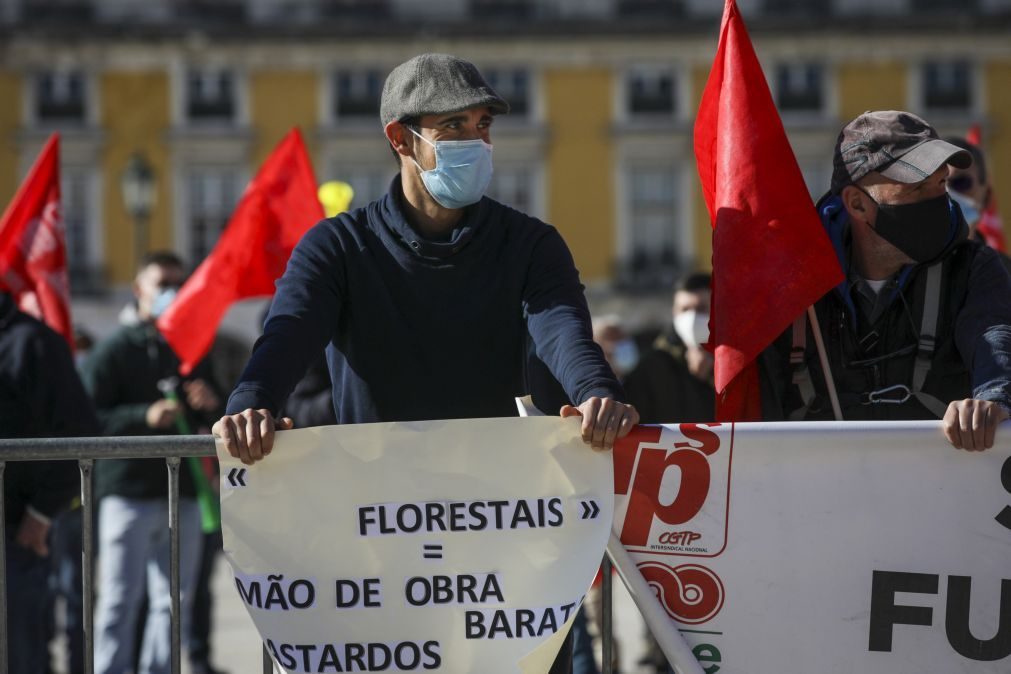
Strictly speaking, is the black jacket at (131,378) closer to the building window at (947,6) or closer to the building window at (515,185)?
the building window at (515,185)

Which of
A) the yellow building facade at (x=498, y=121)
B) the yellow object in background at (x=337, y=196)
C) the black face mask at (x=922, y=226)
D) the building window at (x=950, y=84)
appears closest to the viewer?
the black face mask at (x=922, y=226)

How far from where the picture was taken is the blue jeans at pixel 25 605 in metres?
5.07

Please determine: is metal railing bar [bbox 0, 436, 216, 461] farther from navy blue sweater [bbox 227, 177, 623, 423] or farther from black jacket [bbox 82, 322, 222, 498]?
black jacket [bbox 82, 322, 222, 498]

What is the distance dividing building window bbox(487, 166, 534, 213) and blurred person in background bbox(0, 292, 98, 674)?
3067 centimetres

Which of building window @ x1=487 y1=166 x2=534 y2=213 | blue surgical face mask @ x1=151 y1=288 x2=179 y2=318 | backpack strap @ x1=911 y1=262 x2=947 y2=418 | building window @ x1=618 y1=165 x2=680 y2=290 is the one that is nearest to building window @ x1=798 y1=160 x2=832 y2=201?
building window @ x1=618 y1=165 x2=680 y2=290

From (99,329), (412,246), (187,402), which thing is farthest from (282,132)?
(412,246)

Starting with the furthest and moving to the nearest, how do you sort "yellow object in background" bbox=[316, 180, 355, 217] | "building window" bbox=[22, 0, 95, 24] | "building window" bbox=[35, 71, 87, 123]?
"building window" bbox=[22, 0, 95, 24] → "building window" bbox=[35, 71, 87, 123] → "yellow object in background" bbox=[316, 180, 355, 217]

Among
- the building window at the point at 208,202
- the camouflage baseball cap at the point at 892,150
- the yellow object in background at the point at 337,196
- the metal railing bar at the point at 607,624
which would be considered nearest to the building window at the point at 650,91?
the building window at the point at 208,202

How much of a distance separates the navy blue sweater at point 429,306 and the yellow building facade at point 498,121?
32.0 metres

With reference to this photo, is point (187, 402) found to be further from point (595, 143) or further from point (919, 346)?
point (595, 143)

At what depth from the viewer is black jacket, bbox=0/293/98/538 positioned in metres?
5.08

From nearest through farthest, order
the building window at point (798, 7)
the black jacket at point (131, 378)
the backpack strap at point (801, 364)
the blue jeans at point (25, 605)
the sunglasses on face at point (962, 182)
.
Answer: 1. the backpack strap at point (801, 364)
2. the blue jeans at point (25, 605)
3. the sunglasses on face at point (962, 182)
4. the black jacket at point (131, 378)
5. the building window at point (798, 7)

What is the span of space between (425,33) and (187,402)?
96.2 feet

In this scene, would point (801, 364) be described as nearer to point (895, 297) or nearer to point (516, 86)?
point (895, 297)
